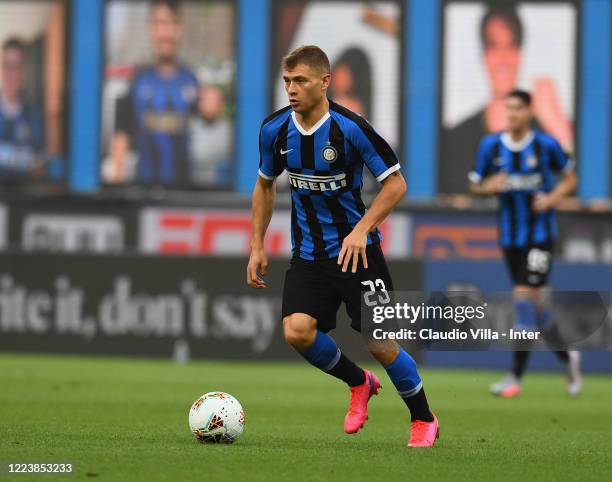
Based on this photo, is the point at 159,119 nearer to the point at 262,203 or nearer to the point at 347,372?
the point at 262,203

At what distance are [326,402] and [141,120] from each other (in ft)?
36.8

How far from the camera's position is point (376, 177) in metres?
7.68

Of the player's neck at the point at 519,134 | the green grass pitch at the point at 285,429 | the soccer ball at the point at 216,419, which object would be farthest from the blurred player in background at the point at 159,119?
the soccer ball at the point at 216,419

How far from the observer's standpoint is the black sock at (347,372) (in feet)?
26.5

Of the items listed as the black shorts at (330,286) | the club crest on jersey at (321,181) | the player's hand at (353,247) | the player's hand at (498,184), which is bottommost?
the black shorts at (330,286)

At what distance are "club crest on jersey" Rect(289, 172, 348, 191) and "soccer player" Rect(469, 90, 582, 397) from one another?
521cm

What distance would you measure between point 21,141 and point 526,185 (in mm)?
11283

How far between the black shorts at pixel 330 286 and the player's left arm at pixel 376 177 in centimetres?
11

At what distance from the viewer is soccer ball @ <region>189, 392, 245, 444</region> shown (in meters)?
7.73

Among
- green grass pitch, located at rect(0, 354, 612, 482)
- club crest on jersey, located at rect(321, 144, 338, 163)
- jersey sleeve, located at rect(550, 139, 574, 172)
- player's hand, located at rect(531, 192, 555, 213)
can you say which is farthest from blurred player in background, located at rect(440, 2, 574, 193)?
club crest on jersey, located at rect(321, 144, 338, 163)

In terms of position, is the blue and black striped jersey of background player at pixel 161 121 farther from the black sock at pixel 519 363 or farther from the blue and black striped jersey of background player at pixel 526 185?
the black sock at pixel 519 363

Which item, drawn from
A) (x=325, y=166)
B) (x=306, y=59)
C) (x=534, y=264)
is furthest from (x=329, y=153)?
(x=534, y=264)

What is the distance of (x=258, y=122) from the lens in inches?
870

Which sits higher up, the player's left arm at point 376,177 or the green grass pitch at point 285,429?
the player's left arm at point 376,177
